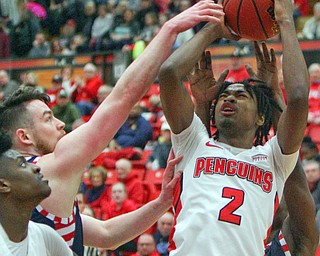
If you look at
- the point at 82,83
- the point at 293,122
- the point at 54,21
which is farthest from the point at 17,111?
the point at 54,21

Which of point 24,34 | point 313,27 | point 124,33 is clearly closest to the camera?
point 313,27

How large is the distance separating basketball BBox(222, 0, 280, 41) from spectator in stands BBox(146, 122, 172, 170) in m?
6.27

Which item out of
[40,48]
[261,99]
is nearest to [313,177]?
[261,99]

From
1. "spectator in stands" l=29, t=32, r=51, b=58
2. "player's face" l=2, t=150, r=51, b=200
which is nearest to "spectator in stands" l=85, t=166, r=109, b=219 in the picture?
"spectator in stands" l=29, t=32, r=51, b=58

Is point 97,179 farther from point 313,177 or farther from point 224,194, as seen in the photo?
point 224,194

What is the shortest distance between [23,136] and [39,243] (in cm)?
75

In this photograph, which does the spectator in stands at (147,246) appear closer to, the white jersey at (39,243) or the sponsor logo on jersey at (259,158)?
the sponsor logo on jersey at (259,158)

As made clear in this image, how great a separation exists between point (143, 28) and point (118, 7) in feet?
3.29

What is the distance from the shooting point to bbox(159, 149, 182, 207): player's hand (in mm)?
4641

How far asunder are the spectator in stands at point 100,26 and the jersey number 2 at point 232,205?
11727 mm

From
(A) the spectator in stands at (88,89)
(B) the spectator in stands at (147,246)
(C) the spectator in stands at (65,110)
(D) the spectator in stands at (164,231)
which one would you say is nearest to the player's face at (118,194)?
(D) the spectator in stands at (164,231)

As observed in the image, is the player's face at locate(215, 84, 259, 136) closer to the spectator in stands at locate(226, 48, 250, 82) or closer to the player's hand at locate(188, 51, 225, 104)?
the player's hand at locate(188, 51, 225, 104)

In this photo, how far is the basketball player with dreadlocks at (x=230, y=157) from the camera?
4.31 m

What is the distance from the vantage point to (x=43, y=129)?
14.9 ft
